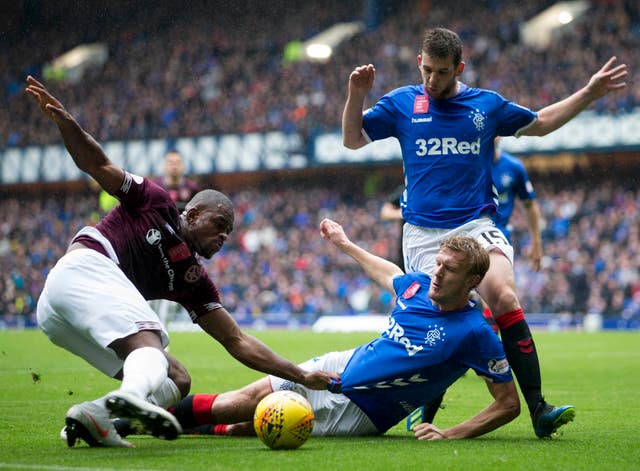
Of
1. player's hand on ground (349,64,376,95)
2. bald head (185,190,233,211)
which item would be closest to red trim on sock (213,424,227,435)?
bald head (185,190,233,211)

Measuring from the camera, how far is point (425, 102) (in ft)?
19.9

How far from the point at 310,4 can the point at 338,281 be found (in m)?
13.9

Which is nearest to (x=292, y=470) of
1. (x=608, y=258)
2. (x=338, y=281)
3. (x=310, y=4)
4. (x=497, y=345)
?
(x=497, y=345)

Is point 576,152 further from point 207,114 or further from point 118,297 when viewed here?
point 118,297

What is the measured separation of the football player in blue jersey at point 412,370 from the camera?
5.19 meters

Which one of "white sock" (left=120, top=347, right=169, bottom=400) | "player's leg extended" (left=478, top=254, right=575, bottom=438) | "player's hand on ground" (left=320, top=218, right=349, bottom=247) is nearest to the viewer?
"white sock" (left=120, top=347, right=169, bottom=400)

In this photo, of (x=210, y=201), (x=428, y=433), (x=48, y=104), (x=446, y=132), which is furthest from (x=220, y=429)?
(x=446, y=132)

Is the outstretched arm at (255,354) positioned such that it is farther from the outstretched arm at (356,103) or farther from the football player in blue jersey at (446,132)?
the outstretched arm at (356,103)

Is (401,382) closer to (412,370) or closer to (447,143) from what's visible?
(412,370)

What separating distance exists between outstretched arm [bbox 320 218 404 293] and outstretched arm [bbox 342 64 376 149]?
0.56 m

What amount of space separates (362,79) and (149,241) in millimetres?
1710

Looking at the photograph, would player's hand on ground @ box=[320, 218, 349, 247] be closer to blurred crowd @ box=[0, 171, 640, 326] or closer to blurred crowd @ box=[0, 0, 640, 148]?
blurred crowd @ box=[0, 171, 640, 326]

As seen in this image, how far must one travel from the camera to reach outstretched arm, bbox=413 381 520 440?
17.4ft

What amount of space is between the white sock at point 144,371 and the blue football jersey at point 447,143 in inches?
84.2
